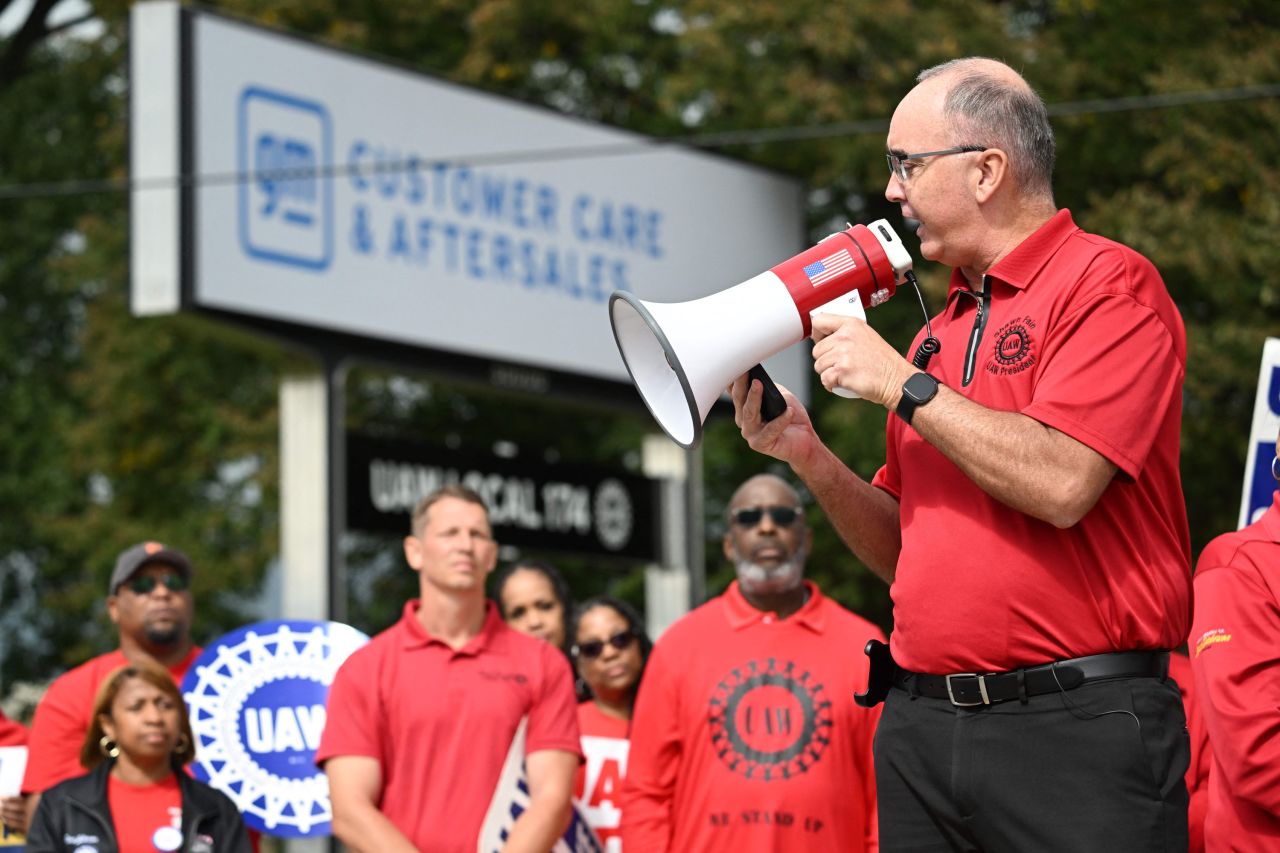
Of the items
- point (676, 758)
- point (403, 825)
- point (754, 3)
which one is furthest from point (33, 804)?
point (754, 3)

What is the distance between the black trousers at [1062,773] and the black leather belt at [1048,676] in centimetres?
2

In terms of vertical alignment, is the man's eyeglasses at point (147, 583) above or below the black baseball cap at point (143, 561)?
below

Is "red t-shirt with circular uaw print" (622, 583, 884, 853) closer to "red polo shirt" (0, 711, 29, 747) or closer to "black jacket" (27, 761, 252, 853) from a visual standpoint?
"black jacket" (27, 761, 252, 853)

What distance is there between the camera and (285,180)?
1149 centimetres

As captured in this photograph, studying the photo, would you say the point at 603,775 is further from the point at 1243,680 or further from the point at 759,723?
the point at 1243,680

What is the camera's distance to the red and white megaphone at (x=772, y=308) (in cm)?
386

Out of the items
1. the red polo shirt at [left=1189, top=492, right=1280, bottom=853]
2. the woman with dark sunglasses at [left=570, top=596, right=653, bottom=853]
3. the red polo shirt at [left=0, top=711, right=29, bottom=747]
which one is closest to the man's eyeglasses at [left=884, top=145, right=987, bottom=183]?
the red polo shirt at [left=1189, top=492, right=1280, bottom=853]

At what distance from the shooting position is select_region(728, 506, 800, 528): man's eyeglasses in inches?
279

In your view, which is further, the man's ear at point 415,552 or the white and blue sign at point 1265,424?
the man's ear at point 415,552

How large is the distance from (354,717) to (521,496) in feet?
19.3

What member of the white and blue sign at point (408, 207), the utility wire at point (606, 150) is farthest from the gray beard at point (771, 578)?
the utility wire at point (606, 150)

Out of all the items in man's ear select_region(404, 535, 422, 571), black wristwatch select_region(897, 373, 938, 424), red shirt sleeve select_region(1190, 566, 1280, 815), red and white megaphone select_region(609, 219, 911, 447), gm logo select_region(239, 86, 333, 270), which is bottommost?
red shirt sleeve select_region(1190, 566, 1280, 815)

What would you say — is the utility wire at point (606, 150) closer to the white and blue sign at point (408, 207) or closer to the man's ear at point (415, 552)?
the white and blue sign at point (408, 207)

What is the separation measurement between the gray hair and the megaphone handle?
62 centimetres
